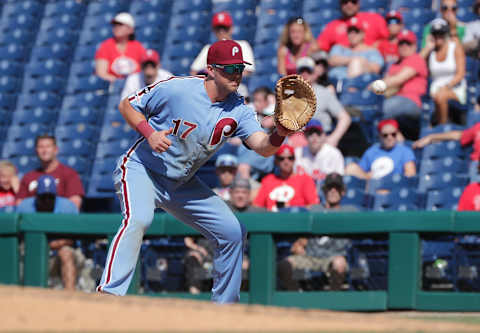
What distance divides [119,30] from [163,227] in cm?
396

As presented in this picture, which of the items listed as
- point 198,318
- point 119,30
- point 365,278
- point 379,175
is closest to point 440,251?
point 365,278

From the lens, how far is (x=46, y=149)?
31.3ft

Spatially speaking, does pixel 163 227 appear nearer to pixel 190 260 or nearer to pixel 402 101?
pixel 190 260

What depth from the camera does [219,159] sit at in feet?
29.7

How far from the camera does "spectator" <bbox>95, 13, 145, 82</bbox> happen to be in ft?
37.8

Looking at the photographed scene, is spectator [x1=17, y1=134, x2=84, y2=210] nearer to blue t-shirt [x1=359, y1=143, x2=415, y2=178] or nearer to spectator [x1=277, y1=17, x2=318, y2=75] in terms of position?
spectator [x1=277, y1=17, x2=318, y2=75]

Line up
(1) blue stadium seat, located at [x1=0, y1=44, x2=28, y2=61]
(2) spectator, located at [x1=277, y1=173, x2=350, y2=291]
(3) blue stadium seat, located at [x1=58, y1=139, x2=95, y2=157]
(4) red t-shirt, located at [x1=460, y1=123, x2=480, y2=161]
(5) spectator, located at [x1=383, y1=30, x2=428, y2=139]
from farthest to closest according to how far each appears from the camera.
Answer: (1) blue stadium seat, located at [x1=0, y1=44, x2=28, y2=61]
(3) blue stadium seat, located at [x1=58, y1=139, x2=95, y2=157]
(5) spectator, located at [x1=383, y1=30, x2=428, y2=139]
(4) red t-shirt, located at [x1=460, y1=123, x2=480, y2=161]
(2) spectator, located at [x1=277, y1=173, x2=350, y2=291]

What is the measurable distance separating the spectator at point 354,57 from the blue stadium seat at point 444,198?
1996 mm

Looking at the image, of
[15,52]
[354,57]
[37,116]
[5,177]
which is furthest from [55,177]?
[15,52]

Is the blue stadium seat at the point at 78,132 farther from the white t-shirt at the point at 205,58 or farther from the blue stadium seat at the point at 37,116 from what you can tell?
the white t-shirt at the point at 205,58

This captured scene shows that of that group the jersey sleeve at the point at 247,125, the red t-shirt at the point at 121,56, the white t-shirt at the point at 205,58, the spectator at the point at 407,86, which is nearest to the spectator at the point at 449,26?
the spectator at the point at 407,86

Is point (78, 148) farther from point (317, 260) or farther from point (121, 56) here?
point (317, 260)

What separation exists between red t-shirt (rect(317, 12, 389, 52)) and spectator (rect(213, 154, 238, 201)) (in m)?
2.18

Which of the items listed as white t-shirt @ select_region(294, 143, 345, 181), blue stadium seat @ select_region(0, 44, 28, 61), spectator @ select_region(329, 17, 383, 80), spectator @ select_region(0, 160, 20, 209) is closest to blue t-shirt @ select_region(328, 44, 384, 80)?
spectator @ select_region(329, 17, 383, 80)
